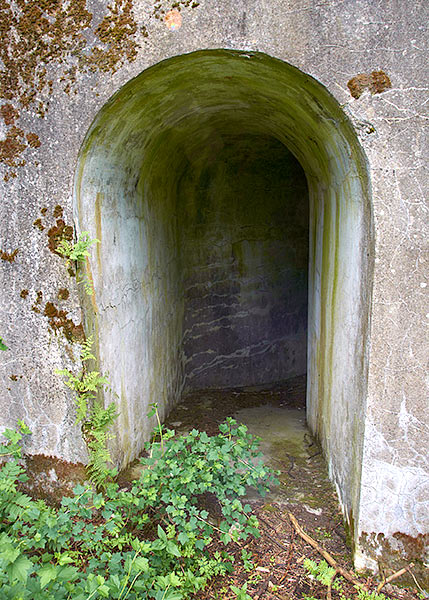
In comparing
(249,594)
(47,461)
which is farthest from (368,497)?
(47,461)

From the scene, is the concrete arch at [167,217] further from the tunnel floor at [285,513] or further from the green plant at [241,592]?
the green plant at [241,592]

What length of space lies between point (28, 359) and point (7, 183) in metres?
1.00

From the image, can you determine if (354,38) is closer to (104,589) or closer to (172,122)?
(172,122)

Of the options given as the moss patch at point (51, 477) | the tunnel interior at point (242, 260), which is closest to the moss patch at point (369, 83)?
the moss patch at point (51, 477)

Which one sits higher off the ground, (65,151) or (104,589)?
(65,151)

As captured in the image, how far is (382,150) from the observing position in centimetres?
226

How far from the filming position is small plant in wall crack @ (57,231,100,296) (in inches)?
100

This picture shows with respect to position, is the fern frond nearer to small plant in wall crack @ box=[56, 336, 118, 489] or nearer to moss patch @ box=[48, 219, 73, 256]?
small plant in wall crack @ box=[56, 336, 118, 489]

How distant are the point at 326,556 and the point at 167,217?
3067 millimetres

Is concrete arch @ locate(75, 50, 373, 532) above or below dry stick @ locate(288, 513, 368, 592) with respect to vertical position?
above

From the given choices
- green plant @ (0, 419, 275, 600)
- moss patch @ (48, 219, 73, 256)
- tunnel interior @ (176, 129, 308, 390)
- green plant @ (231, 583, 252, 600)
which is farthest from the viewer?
tunnel interior @ (176, 129, 308, 390)

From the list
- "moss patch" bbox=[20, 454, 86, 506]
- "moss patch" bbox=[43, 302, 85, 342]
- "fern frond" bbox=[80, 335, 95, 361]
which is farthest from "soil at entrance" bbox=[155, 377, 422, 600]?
"moss patch" bbox=[43, 302, 85, 342]

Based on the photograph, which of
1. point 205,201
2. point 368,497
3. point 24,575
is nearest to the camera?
point 24,575

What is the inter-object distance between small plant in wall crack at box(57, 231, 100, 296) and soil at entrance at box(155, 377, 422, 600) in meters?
1.72
